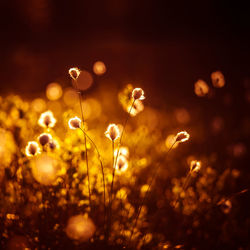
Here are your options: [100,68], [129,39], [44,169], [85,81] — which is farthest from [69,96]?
[129,39]

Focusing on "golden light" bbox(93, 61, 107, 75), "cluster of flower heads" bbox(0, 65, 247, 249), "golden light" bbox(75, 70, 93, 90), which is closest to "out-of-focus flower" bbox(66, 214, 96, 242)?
"cluster of flower heads" bbox(0, 65, 247, 249)

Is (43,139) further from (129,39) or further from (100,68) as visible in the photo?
(129,39)

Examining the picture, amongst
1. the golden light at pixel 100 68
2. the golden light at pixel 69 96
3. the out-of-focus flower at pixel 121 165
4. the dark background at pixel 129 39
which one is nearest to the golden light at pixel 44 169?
the out-of-focus flower at pixel 121 165

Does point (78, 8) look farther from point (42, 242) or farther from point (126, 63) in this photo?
point (42, 242)

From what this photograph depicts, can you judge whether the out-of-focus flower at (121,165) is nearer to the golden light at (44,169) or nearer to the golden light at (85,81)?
the golden light at (44,169)

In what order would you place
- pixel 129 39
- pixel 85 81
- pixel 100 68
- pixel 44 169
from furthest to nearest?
pixel 129 39, pixel 85 81, pixel 100 68, pixel 44 169

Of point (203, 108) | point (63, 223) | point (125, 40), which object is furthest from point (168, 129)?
point (125, 40)

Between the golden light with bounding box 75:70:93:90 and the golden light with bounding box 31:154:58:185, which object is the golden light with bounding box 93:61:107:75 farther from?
the golden light with bounding box 75:70:93:90
